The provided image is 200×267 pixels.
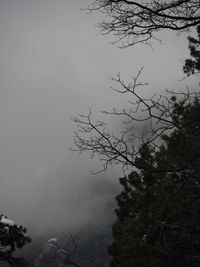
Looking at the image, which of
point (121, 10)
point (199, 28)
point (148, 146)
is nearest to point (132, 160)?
point (148, 146)

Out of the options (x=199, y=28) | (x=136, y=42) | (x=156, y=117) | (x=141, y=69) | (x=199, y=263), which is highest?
(x=199, y=28)

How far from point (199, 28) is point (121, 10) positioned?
24.5 ft

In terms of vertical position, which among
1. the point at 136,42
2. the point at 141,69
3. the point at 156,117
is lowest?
the point at 156,117

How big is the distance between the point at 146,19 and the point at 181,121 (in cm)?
120

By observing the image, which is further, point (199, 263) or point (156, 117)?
point (199, 263)

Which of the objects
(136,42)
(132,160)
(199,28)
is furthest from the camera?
(199,28)

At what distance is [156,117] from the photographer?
4.22 meters

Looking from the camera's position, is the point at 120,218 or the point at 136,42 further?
the point at 120,218

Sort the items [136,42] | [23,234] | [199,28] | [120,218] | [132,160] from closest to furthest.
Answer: [132,160] → [136,42] → [199,28] → [23,234] → [120,218]

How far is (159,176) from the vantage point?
4445 mm

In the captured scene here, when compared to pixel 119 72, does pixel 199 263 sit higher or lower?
lower

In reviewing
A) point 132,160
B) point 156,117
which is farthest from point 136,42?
point 132,160

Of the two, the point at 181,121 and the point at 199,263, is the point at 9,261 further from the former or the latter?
the point at 181,121

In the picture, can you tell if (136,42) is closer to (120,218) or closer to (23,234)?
(23,234)
